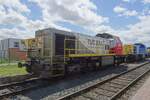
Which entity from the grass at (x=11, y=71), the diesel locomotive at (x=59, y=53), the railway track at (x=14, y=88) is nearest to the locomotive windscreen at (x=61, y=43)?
the diesel locomotive at (x=59, y=53)

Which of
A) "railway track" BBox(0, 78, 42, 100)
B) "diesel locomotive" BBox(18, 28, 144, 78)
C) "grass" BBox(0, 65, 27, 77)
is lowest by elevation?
"railway track" BBox(0, 78, 42, 100)

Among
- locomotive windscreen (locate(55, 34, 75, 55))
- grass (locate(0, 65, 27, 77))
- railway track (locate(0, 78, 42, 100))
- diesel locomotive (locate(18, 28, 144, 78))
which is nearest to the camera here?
railway track (locate(0, 78, 42, 100))

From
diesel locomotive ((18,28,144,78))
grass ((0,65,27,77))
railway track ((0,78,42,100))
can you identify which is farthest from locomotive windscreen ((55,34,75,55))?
grass ((0,65,27,77))

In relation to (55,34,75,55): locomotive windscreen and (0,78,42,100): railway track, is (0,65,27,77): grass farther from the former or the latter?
→ (55,34,75,55): locomotive windscreen

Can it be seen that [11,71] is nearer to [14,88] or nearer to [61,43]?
[61,43]

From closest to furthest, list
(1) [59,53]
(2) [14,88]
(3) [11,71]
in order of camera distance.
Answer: (2) [14,88] < (1) [59,53] < (3) [11,71]

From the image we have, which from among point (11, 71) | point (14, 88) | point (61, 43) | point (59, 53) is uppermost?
point (61, 43)

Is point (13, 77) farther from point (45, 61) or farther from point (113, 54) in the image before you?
point (113, 54)

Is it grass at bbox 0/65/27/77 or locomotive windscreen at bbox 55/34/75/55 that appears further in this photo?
grass at bbox 0/65/27/77

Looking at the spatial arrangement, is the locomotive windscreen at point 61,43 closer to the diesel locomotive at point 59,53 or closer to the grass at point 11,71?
the diesel locomotive at point 59,53

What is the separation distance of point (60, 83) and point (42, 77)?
119 cm

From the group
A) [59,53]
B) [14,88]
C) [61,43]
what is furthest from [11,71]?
[14,88]

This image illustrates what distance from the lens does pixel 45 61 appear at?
1118 cm

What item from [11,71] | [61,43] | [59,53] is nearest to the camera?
[59,53]
